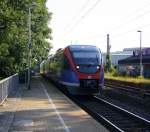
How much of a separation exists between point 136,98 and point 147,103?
271cm

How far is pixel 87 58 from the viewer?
999 inches

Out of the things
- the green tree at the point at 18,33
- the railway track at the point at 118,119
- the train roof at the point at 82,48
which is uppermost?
the green tree at the point at 18,33

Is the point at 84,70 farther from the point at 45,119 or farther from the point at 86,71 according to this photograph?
the point at 45,119

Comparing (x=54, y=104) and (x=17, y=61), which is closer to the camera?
(x=54, y=104)

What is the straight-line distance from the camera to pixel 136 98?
84.9 ft

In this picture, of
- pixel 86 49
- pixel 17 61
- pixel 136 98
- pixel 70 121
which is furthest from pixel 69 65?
pixel 17 61

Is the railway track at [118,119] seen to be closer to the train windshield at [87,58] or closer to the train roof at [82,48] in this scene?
the train windshield at [87,58]

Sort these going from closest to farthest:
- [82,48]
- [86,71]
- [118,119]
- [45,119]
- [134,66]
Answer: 1. [45,119]
2. [118,119]
3. [86,71]
4. [82,48]
5. [134,66]

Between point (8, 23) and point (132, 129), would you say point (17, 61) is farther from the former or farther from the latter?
point (132, 129)

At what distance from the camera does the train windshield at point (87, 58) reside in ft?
82.5

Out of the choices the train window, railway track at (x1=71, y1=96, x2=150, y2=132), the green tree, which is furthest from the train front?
the green tree

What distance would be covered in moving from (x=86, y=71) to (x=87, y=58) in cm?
89

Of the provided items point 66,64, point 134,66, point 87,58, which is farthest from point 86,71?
point 134,66

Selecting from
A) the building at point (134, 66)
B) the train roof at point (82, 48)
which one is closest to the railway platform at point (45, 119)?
the train roof at point (82, 48)
